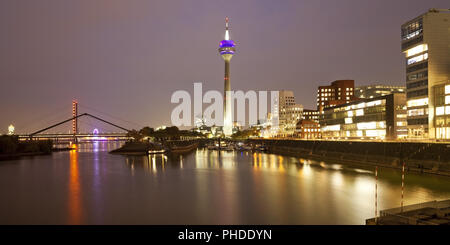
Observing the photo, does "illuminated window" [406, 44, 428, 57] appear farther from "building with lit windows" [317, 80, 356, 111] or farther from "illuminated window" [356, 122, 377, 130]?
"building with lit windows" [317, 80, 356, 111]

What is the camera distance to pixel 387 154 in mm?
36219

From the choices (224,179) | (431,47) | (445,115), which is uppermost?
(431,47)

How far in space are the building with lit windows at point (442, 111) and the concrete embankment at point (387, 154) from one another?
41.6 feet

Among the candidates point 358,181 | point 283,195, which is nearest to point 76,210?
point 283,195

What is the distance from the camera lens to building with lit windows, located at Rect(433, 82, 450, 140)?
148 ft

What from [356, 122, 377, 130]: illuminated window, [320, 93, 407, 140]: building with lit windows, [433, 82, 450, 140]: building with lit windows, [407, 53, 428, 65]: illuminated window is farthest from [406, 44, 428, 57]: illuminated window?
[356, 122, 377, 130]: illuminated window

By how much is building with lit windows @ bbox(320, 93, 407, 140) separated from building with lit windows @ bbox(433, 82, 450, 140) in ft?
32.2

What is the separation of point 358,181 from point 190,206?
15645 millimetres

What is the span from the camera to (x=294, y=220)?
665 inches

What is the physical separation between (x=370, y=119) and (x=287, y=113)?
84.0 meters

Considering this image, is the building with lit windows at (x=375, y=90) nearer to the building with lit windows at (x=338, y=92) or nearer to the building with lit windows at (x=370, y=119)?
the building with lit windows at (x=338, y=92)

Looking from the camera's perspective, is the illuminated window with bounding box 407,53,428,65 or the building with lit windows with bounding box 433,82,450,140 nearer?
the building with lit windows with bounding box 433,82,450,140

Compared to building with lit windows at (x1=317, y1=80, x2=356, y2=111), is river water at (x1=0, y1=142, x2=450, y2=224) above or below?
below
